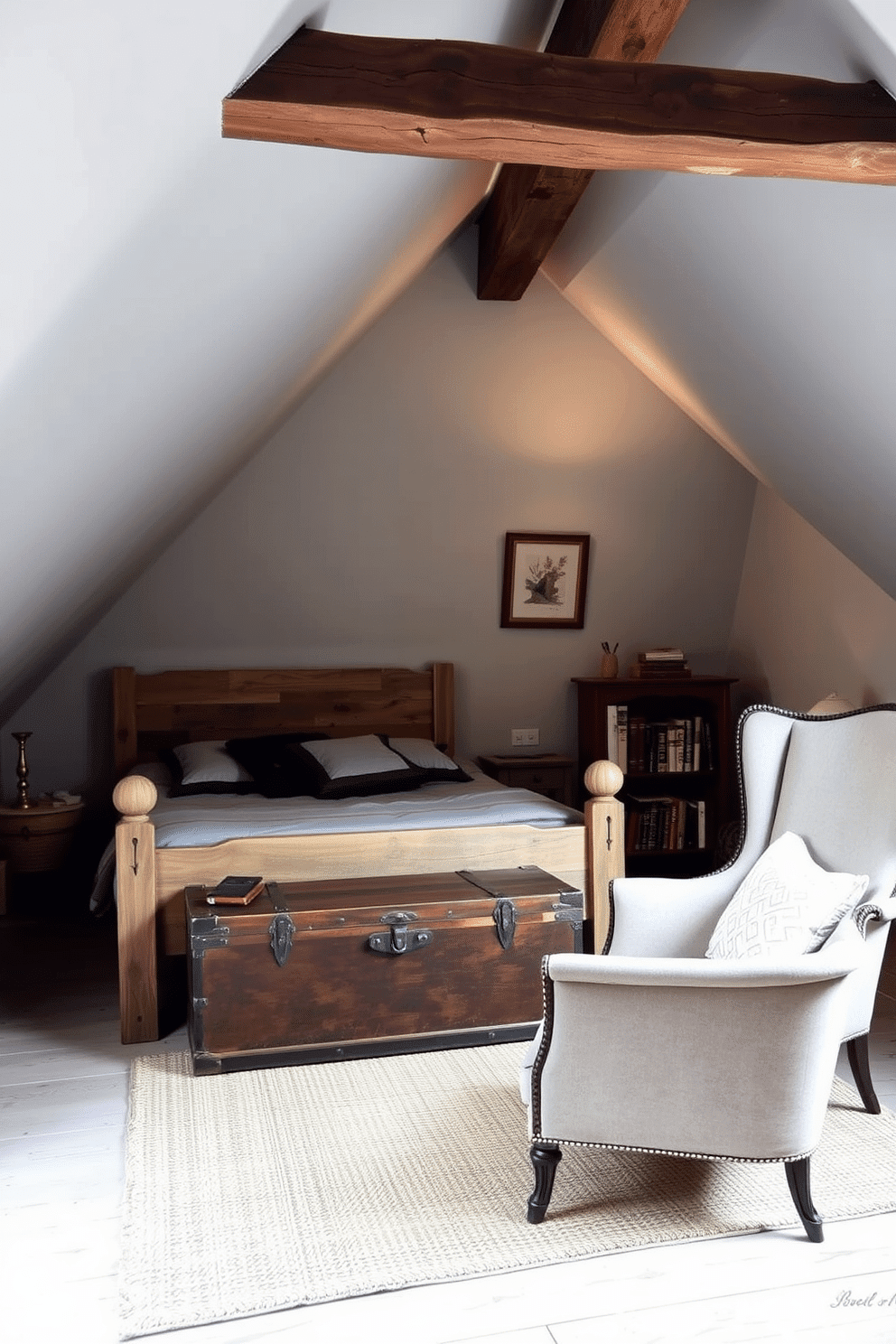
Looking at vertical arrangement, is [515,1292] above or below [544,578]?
below

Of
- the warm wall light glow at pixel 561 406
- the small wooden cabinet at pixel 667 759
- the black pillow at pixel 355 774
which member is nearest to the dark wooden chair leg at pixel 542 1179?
the black pillow at pixel 355 774

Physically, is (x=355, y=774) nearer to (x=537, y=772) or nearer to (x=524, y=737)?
(x=537, y=772)

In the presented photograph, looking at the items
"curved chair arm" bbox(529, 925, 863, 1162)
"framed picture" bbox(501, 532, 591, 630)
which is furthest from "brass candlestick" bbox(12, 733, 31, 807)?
"curved chair arm" bbox(529, 925, 863, 1162)

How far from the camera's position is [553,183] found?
144 inches

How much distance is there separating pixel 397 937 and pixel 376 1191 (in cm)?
82

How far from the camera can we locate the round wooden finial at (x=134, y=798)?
3221 millimetres

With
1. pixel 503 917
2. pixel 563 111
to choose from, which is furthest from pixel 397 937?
pixel 563 111

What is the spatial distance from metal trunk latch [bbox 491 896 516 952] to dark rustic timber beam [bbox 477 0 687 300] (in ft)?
6.63

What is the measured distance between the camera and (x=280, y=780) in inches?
174

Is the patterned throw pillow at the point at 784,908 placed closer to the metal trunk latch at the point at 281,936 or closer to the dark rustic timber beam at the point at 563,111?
the metal trunk latch at the point at 281,936

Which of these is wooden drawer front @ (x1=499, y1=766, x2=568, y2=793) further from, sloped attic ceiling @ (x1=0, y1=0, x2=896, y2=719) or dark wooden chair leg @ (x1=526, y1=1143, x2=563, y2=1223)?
dark wooden chair leg @ (x1=526, y1=1143, x2=563, y2=1223)

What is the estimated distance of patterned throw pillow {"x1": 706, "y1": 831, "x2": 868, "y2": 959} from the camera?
8.05 feet

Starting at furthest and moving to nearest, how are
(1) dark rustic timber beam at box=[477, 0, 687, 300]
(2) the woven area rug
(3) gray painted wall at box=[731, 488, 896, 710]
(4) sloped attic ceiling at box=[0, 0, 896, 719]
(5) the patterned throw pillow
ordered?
(3) gray painted wall at box=[731, 488, 896, 710] < (1) dark rustic timber beam at box=[477, 0, 687, 300] < (5) the patterned throw pillow < (2) the woven area rug < (4) sloped attic ceiling at box=[0, 0, 896, 719]

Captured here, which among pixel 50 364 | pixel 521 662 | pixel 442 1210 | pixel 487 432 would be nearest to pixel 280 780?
pixel 521 662
